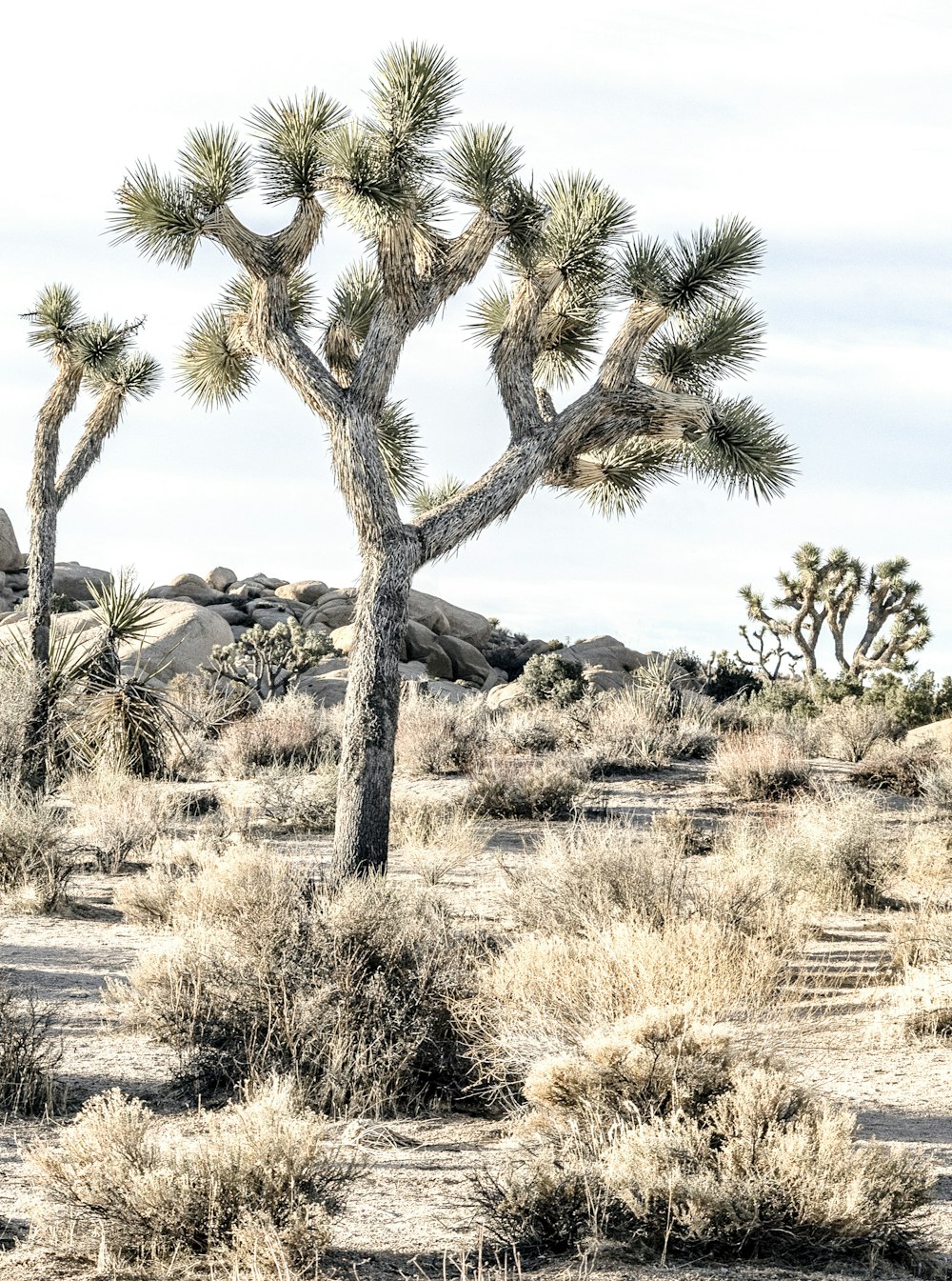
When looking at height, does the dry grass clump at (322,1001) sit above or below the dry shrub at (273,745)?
below

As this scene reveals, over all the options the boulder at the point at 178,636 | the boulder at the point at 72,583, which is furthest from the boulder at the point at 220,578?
the boulder at the point at 178,636

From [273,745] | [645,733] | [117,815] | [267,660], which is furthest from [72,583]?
[117,815]

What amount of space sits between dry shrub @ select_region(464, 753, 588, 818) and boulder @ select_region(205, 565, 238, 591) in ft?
98.4

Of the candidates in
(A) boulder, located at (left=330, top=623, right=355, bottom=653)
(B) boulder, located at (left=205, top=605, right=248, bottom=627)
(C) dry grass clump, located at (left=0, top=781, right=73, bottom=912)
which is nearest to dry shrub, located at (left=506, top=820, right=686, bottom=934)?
(C) dry grass clump, located at (left=0, top=781, right=73, bottom=912)

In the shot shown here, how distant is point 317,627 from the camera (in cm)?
3872

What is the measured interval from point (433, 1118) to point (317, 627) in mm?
33110

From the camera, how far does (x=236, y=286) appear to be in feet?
47.4

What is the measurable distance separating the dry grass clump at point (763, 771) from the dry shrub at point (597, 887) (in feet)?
23.0

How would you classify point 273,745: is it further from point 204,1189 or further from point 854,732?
point 204,1189

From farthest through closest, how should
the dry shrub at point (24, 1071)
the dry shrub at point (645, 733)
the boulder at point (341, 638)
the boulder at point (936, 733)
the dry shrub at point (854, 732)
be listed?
the boulder at point (341, 638) → the boulder at point (936, 733) → the dry shrub at point (854, 732) → the dry shrub at point (645, 733) → the dry shrub at point (24, 1071)

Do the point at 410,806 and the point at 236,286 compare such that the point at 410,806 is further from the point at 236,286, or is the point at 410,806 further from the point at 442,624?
the point at 442,624

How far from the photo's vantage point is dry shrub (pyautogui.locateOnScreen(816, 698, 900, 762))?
19922mm

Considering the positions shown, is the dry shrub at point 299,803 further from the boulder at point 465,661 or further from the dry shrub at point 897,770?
the boulder at point 465,661

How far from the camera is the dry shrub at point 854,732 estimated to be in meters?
19.9
